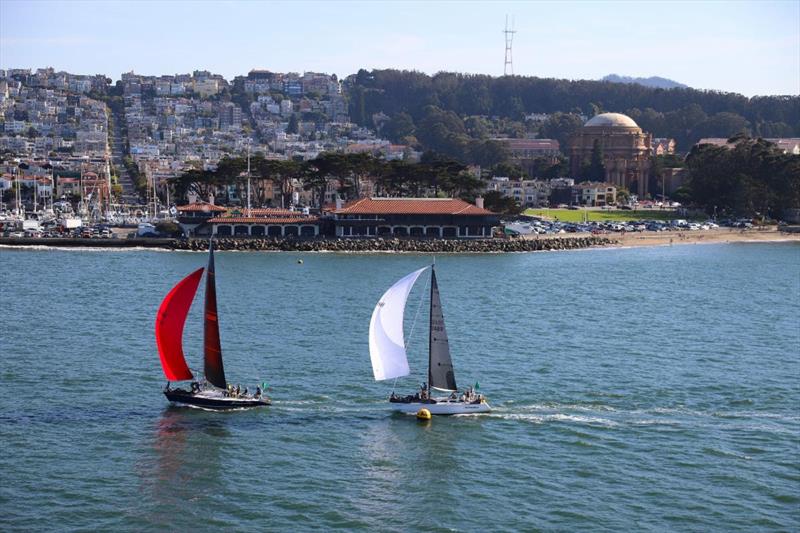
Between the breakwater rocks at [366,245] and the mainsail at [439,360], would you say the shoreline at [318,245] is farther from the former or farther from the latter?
the mainsail at [439,360]

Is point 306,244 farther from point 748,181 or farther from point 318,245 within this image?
point 748,181

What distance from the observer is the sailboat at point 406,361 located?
2641cm

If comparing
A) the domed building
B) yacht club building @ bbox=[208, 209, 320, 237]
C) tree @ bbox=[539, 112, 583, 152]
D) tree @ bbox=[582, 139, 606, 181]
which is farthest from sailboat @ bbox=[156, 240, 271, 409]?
tree @ bbox=[539, 112, 583, 152]

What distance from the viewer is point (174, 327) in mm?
27094

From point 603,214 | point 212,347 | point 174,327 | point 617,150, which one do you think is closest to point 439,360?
point 212,347

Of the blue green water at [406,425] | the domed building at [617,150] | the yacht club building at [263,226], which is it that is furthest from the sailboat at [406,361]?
the domed building at [617,150]

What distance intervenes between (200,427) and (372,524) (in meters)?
6.66

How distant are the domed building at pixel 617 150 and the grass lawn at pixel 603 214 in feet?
64.2

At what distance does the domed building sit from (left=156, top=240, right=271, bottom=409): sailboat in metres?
98.0

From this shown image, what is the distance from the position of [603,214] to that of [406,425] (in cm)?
7489

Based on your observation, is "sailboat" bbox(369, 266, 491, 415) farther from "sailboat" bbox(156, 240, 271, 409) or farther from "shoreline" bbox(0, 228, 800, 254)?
"shoreline" bbox(0, 228, 800, 254)

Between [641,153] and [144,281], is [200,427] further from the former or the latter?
[641,153]

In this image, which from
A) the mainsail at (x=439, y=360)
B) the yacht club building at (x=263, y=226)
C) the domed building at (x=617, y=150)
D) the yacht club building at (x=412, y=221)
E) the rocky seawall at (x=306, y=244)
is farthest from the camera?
the domed building at (x=617, y=150)

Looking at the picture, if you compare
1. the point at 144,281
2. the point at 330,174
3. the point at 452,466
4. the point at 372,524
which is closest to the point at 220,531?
the point at 372,524
